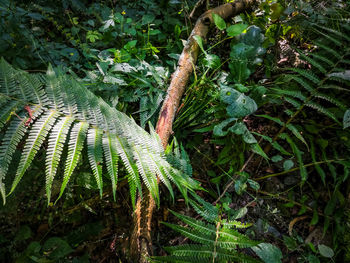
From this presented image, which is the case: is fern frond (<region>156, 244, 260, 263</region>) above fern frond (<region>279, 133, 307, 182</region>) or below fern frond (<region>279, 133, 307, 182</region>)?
below

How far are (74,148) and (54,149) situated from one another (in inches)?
3.5

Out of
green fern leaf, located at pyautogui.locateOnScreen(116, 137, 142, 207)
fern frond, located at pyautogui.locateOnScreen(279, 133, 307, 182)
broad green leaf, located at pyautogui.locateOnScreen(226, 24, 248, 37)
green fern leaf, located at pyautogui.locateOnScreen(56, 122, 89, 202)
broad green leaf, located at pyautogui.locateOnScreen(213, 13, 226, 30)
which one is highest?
broad green leaf, located at pyautogui.locateOnScreen(213, 13, 226, 30)

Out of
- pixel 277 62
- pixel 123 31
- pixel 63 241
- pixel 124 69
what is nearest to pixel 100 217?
pixel 63 241

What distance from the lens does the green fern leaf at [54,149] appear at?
0.99 m

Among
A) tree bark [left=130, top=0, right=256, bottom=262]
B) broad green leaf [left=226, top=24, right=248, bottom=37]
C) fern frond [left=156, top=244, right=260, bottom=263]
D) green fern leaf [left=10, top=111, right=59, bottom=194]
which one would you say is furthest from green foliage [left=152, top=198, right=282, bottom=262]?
broad green leaf [left=226, top=24, right=248, bottom=37]

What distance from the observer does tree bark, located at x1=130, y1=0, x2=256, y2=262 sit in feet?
4.75

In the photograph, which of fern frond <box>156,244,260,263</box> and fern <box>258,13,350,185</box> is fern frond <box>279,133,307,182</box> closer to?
fern <box>258,13,350,185</box>

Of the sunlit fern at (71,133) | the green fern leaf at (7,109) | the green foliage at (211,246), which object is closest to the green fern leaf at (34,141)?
the sunlit fern at (71,133)

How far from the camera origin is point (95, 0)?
122 inches

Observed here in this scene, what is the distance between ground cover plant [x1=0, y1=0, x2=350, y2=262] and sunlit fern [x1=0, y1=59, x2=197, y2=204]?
11 millimetres

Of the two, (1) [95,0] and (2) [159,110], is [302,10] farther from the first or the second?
(1) [95,0]

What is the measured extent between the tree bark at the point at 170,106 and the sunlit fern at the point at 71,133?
0.37m

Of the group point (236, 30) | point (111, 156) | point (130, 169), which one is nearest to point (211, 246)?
point (130, 169)

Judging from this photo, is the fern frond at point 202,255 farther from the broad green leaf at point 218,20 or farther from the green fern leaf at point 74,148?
the broad green leaf at point 218,20
